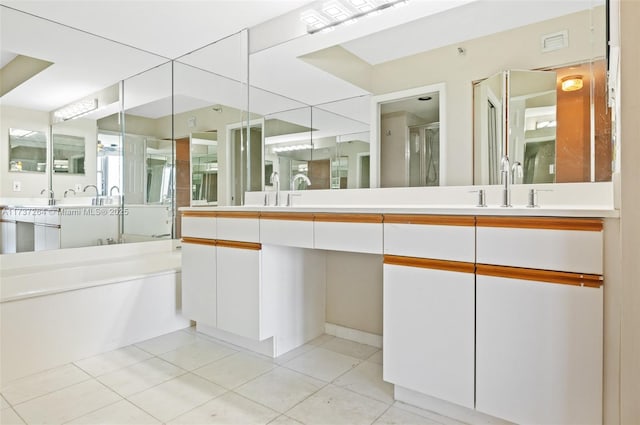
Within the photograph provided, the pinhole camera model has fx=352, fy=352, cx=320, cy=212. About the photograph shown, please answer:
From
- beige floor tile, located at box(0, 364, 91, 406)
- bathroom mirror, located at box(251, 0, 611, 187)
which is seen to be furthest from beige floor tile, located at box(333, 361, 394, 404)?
beige floor tile, located at box(0, 364, 91, 406)

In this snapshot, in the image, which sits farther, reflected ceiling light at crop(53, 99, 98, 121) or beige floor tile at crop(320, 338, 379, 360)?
reflected ceiling light at crop(53, 99, 98, 121)

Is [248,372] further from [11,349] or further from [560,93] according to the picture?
→ [560,93]

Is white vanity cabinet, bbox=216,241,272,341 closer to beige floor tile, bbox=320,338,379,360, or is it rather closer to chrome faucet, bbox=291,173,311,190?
beige floor tile, bbox=320,338,379,360

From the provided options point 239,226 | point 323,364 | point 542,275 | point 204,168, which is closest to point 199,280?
point 239,226

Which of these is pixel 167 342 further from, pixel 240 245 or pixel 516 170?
pixel 516 170

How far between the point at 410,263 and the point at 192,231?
164 centimetres

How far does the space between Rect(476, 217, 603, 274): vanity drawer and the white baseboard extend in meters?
1.22

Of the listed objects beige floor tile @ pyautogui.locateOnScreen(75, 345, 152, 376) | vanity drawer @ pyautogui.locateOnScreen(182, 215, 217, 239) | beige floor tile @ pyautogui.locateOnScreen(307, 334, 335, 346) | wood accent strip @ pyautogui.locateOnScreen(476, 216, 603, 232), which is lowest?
beige floor tile @ pyautogui.locateOnScreen(75, 345, 152, 376)

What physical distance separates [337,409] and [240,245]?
108cm

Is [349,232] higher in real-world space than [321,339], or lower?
higher

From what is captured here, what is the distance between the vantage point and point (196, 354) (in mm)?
2258

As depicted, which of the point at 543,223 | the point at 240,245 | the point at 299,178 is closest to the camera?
the point at 543,223

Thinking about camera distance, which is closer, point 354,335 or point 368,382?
point 368,382

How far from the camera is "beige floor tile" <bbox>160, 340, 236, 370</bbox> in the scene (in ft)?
6.98
